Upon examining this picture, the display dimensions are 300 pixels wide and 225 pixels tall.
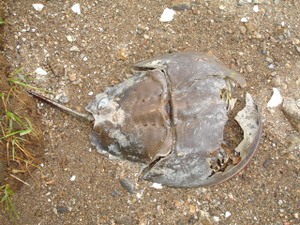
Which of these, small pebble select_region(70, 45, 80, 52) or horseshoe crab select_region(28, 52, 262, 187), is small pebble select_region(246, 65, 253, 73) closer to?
horseshoe crab select_region(28, 52, 262, 187)

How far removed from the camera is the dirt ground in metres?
3.47

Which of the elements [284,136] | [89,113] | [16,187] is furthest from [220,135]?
[16,187]

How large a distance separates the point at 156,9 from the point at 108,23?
495 mm

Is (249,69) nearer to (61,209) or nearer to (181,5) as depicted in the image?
(181,5)

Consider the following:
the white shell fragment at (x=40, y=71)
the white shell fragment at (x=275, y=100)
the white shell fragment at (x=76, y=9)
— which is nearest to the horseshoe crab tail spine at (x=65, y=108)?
the white shell fragment at (x=40, y=71)

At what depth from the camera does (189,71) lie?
10.1 ft

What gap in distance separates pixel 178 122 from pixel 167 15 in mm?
1349

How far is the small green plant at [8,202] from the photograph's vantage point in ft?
10.6

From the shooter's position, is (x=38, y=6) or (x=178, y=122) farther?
(x=38, y=6)

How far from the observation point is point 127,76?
3676 mm

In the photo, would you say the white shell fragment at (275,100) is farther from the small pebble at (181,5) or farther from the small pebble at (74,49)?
the small pebble at (74,49)

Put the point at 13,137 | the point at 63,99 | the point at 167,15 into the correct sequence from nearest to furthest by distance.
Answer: the point at 13,137 < the point at 63,99 < the point at 167,15

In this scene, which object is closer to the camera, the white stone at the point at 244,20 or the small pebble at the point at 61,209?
the small pebble at the point at 61,209

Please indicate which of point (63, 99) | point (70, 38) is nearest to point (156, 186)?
point (63, 99)
